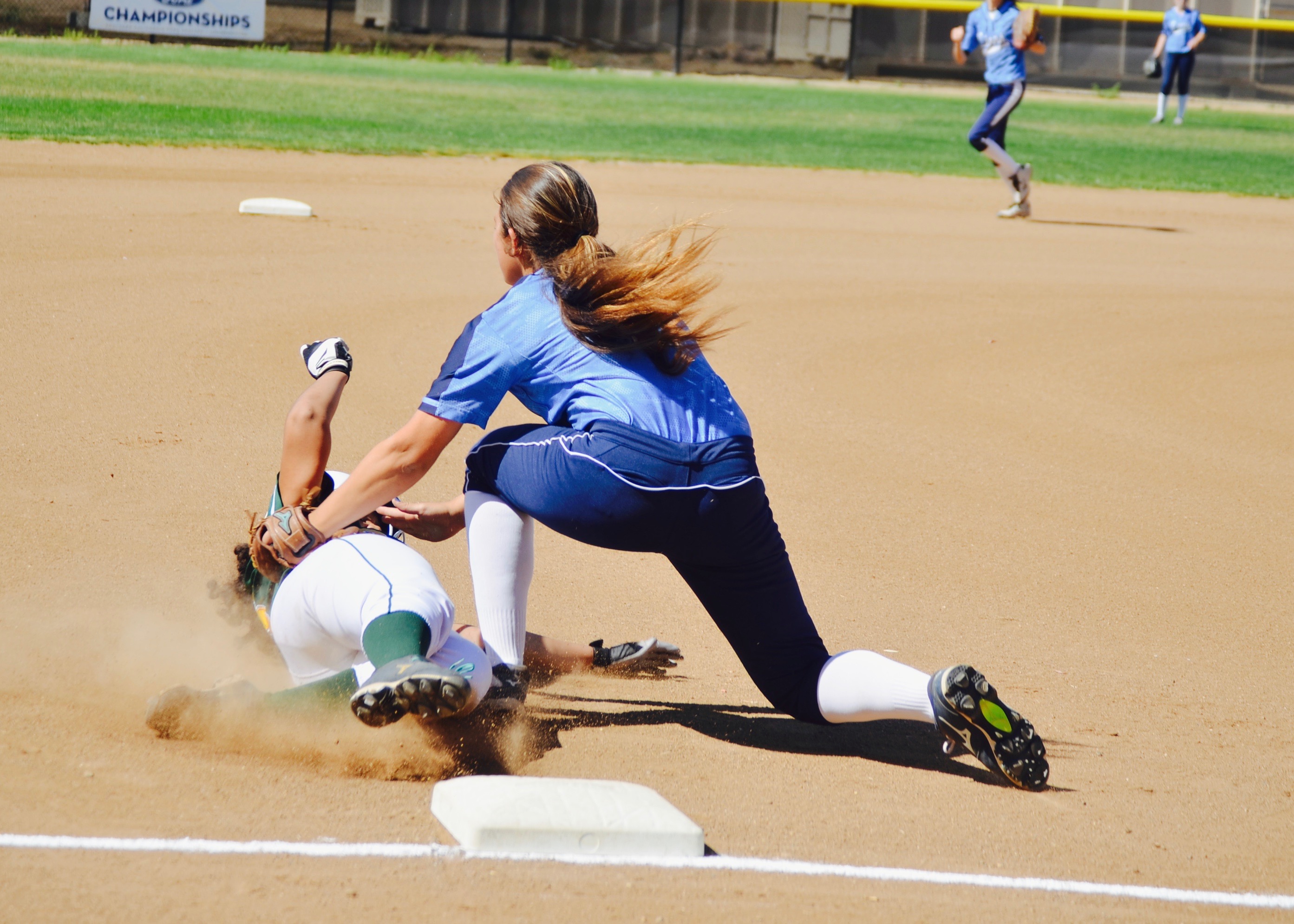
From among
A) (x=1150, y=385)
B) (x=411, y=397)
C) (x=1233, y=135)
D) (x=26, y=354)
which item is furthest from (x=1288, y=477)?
(x=1233, y=135)

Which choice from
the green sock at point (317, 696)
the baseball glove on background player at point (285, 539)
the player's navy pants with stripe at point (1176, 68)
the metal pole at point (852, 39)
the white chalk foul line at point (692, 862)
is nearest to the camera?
the white chalk foul line at point (692, 862)

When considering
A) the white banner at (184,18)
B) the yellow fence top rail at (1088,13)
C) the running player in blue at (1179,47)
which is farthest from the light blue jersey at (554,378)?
the yellow fence top rail at (1088,13)

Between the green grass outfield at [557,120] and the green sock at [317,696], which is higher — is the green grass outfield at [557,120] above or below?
above

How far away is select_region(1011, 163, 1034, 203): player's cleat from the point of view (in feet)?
42.7

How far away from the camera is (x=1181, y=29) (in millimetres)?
22891

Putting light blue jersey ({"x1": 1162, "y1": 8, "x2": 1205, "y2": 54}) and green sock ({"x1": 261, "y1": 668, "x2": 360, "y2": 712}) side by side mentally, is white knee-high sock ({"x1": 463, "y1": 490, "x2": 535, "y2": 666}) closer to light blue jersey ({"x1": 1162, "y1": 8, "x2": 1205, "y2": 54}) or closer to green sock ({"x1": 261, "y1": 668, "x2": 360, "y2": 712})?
green sock ({"x1": 261, "y1": 668, "x2": 360, "y2": 712})

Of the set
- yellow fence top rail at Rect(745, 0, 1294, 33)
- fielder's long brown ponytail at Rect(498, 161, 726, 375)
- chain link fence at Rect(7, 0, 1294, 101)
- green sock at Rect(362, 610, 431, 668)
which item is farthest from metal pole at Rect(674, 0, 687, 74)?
green sock at Rect(362, 610, 431, 668)

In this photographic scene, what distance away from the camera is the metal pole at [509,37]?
2822cm

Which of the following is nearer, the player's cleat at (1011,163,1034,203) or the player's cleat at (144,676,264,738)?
the player's cleat at (144,676,264,738)

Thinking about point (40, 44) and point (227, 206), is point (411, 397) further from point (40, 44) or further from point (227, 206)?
point (40, 44)

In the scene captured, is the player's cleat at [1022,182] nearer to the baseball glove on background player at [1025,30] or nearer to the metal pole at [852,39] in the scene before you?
the baseball glove on background player at [1025,30]

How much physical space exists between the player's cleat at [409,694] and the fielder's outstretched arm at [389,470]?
0.53m

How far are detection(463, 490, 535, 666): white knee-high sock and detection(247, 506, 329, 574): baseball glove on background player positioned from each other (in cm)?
37

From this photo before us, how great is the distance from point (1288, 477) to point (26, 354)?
6071 millimetres
